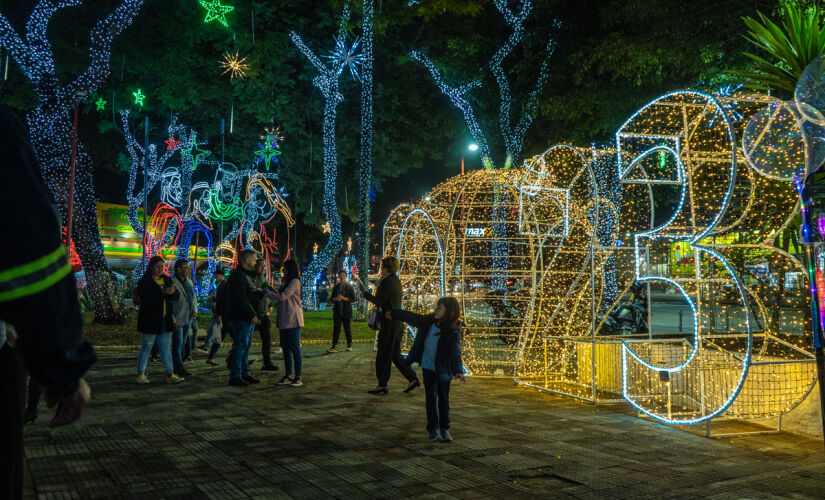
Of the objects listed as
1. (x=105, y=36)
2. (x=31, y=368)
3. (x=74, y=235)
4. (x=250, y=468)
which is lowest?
(x=250, y=468)

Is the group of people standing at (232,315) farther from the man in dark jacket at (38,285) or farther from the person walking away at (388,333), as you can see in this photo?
the man in dark jacket at (38,285)

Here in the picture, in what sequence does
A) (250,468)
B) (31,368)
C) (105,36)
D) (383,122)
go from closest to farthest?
(31,368) < (250,468) < (105,36) < (383,122)

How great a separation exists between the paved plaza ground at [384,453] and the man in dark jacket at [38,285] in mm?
3245

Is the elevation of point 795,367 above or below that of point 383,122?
below

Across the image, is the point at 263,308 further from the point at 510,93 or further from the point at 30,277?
the point at 510,93

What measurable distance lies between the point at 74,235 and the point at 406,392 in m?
12.2

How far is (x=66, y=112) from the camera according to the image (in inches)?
634

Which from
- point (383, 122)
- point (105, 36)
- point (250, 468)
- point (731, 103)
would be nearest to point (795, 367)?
point (731, 103)

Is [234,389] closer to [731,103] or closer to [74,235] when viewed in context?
[731,103]

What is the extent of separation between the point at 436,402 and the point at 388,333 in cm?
289

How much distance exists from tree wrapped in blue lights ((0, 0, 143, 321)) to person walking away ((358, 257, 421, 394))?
9820 mm

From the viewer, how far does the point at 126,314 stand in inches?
723

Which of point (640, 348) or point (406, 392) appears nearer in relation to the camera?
point (640, 348)

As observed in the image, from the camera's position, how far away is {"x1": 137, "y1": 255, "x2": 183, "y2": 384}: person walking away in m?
9.25
